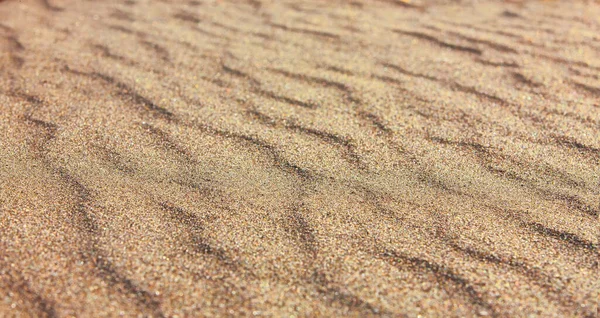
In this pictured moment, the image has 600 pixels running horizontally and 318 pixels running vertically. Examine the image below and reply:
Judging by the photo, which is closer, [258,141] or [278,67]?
[258,141]

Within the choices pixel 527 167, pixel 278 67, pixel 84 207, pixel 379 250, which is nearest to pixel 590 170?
pixel 527 167

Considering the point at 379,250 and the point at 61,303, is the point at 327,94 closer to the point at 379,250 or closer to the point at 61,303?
the point at 379,250

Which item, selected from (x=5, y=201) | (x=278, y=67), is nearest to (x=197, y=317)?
(x=5, y=201)

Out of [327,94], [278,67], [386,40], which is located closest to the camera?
[327,94]

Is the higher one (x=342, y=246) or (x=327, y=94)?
(x=327, y=94)

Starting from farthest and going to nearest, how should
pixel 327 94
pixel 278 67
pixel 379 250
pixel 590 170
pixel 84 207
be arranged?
pixel 278 67 < pixel 327 94 < pixel 590 170 < pixel 84 207 < pixel 379 250

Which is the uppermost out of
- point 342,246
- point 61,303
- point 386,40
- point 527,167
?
point 386,40
